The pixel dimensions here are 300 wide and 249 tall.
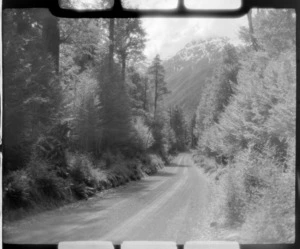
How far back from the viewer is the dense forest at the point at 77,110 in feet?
9.16

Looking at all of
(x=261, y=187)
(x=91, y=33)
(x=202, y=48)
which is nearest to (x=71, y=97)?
(x=91, y=33)

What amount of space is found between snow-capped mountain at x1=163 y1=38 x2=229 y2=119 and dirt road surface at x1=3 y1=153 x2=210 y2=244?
587 mm

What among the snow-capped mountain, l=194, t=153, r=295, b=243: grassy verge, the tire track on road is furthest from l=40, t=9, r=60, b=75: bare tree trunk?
l=194, t=153, r=295, b=243: grassy verge

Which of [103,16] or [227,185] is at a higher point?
[103,16]

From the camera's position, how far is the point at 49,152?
310cm

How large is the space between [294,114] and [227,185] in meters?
1.09

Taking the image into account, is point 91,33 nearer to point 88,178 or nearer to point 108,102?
point 108,102

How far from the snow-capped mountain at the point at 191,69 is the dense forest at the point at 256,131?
0.15m

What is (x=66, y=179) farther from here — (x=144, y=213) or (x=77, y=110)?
(x=144, y=213)

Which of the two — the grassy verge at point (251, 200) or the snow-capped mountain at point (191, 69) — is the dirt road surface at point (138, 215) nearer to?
the grassy verge at point (251, 200)

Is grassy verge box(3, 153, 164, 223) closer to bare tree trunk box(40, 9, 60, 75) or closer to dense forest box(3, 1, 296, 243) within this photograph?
dense forest box(3, 1, 296, 243)

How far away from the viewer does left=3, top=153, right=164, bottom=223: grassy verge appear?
278cm

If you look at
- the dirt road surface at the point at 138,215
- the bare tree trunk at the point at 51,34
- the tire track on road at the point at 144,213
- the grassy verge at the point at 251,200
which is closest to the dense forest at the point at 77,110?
the bare tree trunk at the point at 51,34

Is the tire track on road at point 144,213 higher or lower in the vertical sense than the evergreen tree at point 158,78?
lower
